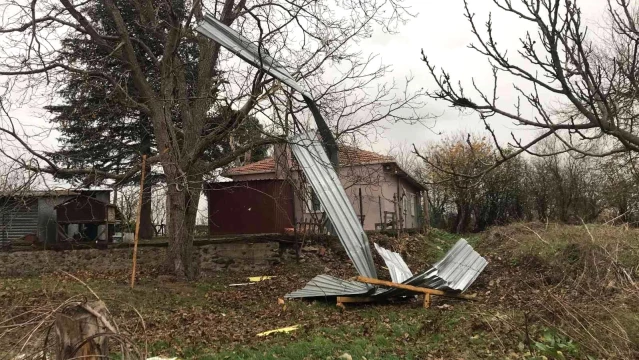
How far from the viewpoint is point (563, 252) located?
1126cm

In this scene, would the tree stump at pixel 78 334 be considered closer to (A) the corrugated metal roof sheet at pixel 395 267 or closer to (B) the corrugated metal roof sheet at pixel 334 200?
(B) the corrugated metal roof sheet at pixel 334 200

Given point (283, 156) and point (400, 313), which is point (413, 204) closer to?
point (283, 156)

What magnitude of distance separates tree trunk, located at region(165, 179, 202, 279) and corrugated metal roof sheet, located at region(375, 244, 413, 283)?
15.9 feet

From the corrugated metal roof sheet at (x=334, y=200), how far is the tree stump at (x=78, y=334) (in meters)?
7.82

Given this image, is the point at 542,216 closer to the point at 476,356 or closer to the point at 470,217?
the point at 470,217

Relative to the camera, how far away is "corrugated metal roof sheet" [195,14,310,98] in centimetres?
1145

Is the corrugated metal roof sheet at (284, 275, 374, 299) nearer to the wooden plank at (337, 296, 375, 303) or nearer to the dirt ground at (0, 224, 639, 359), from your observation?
the wooden plank at (337, 296, 375, 303)

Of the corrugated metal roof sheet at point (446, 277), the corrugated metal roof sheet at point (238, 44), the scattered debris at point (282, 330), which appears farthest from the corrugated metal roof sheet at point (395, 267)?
the corrugated metal roof sheet at point (238, 44)

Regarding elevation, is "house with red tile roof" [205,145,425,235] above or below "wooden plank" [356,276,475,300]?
above

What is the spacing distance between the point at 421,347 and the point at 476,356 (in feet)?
2.65

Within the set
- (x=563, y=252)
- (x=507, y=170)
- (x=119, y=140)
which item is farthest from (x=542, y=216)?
(x=119, y=140)

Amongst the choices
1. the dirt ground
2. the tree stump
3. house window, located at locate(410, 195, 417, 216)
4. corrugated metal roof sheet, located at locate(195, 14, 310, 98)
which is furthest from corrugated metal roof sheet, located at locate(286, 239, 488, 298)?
house window, located at locate(410, 195, 417, 216)

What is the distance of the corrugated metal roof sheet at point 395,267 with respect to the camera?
10777 mm

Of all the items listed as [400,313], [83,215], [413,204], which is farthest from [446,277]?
[413,204]
